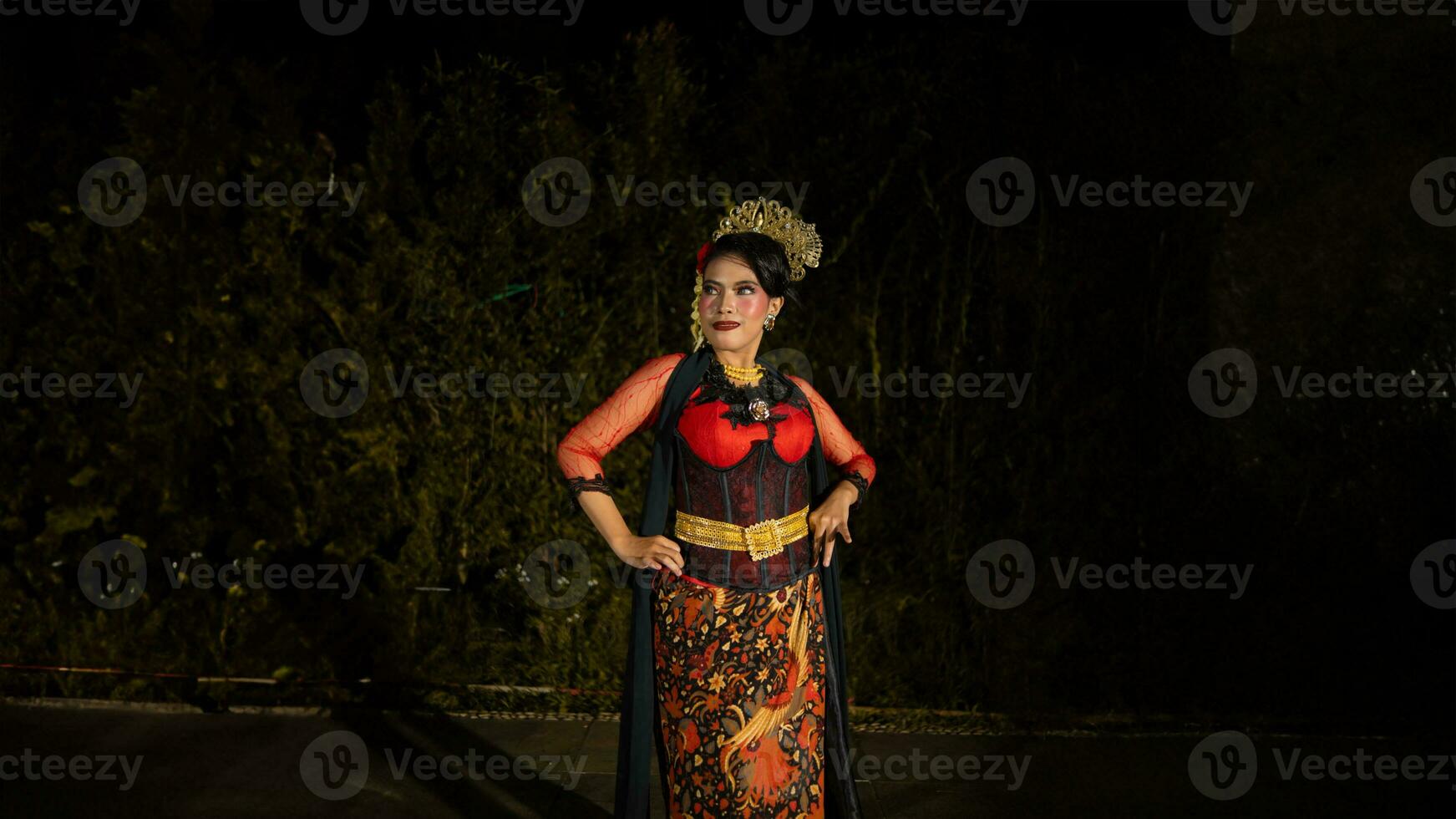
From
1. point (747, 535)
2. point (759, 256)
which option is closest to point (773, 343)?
point (759, 256)

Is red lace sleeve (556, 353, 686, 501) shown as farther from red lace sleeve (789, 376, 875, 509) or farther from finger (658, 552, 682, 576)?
red lace sleeve (789, 376, 875, 509)

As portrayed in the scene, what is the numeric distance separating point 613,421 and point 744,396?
13.9 inches

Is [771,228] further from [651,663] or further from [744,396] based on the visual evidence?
[651,663]

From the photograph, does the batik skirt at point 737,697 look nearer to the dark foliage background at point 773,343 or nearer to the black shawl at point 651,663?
the black shawl at point 651,663

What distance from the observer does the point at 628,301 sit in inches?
202

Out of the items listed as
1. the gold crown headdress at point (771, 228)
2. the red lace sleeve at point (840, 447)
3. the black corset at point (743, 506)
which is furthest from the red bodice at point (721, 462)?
the gold crown headdress at point (771, 228)

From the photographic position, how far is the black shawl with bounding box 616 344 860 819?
3.07 m

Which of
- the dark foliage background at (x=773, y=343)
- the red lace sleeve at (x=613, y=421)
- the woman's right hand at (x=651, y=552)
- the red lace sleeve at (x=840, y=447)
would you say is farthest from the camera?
the dark foliage background at (x=773, y=343)

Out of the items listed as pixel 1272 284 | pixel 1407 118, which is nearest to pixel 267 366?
pixel 1272 284

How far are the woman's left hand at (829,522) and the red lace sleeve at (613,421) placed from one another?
51cm

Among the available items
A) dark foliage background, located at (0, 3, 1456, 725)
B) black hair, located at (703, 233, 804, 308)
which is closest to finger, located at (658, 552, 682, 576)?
black hair, located at (703, 233, 804, 308)

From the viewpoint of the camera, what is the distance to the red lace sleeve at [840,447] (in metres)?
3.22

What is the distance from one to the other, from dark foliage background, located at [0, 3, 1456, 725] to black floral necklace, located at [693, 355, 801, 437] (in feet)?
6.65

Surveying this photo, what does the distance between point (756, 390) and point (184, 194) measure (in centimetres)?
335
